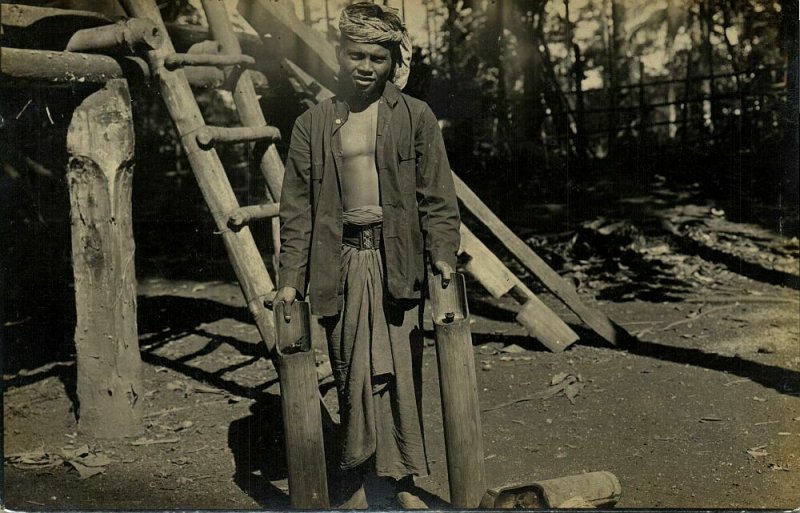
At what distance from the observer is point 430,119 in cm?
311

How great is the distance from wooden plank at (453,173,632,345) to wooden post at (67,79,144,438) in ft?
7.19

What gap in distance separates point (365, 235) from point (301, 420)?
767 mm

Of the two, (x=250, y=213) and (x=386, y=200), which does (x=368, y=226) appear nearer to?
(x=386, y=200)

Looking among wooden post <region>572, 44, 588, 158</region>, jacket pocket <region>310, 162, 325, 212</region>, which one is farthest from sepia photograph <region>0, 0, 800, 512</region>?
wooden post <region>572, 44, 588, 158</region>

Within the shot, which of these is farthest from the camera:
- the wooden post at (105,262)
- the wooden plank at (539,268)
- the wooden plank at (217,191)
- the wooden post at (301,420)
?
the wooden plank at (539,268)

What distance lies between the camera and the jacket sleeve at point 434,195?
10.0 feet

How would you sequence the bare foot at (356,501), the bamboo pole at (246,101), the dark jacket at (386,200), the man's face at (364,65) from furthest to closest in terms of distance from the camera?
the bamboo pole at (246,101) → the bare foot at (356,501) → the dark jacket at (386,200) → the man's face at (364,65)

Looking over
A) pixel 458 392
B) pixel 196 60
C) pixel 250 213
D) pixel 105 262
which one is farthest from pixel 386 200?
pixel 105 262

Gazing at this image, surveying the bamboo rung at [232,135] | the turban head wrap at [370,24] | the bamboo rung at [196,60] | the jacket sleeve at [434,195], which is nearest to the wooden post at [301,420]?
the jacket sleeve at [434,195]

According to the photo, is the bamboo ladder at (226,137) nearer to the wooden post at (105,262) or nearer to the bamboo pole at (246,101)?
the bamboo pole at (246,101)

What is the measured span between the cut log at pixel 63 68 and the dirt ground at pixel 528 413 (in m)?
2.02

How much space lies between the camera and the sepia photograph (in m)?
3.06

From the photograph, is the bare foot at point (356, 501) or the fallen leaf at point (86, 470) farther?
the fallen leaf at point (86, 470)

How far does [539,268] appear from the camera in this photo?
5703mm
